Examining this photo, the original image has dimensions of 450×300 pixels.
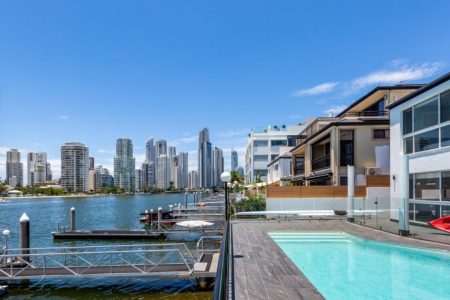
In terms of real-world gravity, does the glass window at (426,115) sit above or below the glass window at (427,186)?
above

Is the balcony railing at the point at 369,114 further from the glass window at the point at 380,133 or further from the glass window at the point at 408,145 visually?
the glass window at the point at 408,145

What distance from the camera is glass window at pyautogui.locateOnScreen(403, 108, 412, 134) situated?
1719 cm

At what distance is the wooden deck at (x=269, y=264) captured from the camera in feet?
23.4

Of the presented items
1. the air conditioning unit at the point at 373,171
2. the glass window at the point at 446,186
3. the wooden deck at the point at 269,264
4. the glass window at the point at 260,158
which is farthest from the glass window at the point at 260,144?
the glass window at the point at 446,186

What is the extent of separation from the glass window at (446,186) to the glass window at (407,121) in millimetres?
3675

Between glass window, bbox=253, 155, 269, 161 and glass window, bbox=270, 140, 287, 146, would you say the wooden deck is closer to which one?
glass window, bbox=270, 140, 287, 146

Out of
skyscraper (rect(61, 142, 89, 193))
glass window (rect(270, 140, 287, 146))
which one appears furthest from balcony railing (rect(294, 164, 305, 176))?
skyscraper (rect(61, 142, 89, 193))

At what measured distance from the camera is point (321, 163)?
30391 millimetres

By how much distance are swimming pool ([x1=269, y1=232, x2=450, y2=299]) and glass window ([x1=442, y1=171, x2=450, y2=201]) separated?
3783 millimetres

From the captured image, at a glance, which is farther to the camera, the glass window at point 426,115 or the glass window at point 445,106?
the glass window at point 426,115

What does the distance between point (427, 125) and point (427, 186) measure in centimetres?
299

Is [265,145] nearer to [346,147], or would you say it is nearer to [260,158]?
[260,158]

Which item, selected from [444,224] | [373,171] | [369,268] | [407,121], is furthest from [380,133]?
[369,268]

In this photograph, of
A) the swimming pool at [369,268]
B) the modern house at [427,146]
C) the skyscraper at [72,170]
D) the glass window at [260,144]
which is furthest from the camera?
the skyscraper at [72,170]
